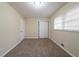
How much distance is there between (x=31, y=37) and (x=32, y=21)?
136cm

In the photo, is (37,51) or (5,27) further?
(37,51)

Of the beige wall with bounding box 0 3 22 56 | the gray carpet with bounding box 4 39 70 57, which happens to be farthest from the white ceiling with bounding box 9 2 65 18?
the gray carpet with bounding box 4 39 70 57

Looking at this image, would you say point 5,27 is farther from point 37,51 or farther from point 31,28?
point 31,28

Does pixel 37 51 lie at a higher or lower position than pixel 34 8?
lower

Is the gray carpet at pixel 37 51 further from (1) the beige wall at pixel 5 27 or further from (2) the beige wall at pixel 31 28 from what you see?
(2) the beige wall at pixel 31 28

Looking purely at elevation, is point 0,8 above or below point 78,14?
above

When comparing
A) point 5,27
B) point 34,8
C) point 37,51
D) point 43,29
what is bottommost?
point 37,51

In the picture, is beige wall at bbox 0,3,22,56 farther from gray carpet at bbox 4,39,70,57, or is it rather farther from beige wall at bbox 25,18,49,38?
beige wall at bbox 25,18,49,38

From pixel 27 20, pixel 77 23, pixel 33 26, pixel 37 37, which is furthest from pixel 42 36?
pixel 77 23

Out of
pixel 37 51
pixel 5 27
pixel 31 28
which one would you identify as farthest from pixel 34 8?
pixel 31 28

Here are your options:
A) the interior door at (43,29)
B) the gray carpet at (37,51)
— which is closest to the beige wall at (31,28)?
the interior door at (43,29)

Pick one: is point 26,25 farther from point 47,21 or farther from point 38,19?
point 47,21

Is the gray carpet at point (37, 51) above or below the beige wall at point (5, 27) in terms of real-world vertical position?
below

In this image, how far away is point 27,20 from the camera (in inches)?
338
